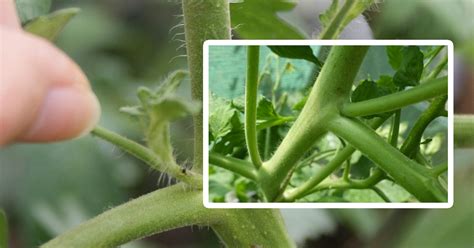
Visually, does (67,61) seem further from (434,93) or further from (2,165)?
(2,165)

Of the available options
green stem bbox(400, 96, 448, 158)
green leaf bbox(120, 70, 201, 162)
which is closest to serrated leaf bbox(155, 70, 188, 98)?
green leaf bbox(120, 70, 201, 162)

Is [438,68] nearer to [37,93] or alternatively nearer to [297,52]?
[297,52]

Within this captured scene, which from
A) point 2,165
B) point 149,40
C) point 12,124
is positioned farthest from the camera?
point 149,40

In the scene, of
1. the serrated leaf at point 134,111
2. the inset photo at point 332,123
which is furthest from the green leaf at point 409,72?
the serrated leaf at point 134,111

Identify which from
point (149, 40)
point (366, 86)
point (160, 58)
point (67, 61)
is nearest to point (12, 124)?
point (67, 61)

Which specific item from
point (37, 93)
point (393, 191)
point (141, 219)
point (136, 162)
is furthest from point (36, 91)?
point (136, 162)

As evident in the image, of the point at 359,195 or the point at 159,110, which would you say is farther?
the point at 359,195

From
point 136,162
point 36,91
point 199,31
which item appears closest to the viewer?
point 36,91
